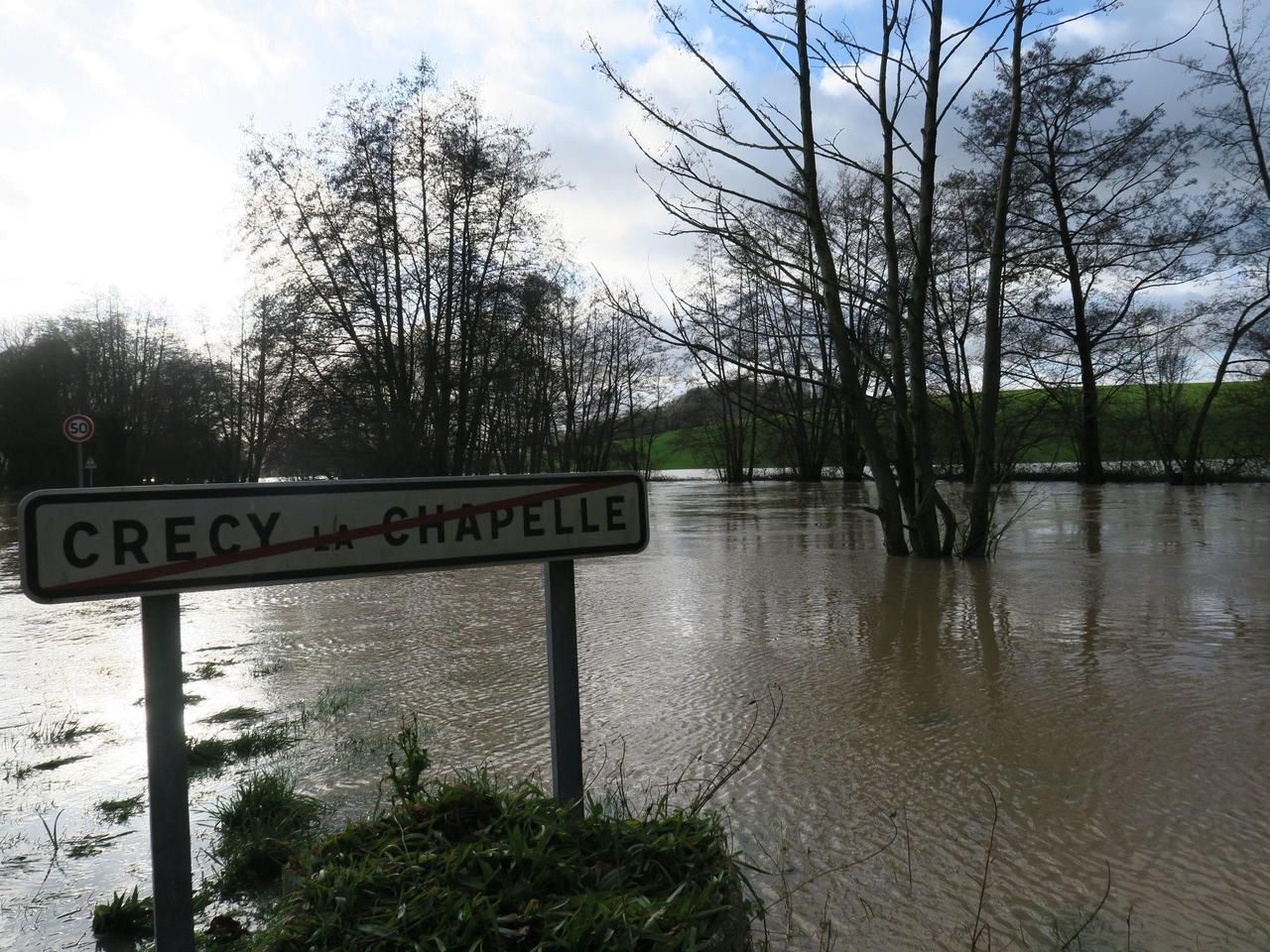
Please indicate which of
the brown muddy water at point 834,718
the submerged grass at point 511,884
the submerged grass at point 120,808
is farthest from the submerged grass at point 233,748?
the submerged grass at point 511,884

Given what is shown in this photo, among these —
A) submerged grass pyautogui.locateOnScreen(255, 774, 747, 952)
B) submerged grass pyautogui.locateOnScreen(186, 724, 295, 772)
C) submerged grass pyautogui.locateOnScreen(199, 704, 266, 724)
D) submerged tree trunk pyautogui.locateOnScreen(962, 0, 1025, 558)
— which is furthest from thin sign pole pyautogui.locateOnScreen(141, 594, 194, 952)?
submerged tree trunk pyautogui.locateOnScreen(962, 0, 1025, 558)

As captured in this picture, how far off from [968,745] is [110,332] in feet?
166

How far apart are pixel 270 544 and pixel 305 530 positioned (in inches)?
2.6

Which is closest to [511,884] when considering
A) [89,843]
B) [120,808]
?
[89,843]

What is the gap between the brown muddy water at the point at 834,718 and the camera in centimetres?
244

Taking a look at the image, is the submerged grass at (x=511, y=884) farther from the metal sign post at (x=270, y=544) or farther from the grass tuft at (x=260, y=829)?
the grass tuft at (x=260, y=829)

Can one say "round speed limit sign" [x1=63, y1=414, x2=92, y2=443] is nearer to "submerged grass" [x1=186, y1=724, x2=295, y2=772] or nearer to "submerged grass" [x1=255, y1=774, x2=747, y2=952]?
"submerged grass" [x1=186, y1=724, x2=295, y2=772]

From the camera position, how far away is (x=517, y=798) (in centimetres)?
198

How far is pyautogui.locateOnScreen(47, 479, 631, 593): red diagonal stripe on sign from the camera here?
151 centimetres

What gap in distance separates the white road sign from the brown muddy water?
1.12 metres

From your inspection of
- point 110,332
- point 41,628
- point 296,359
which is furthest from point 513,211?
point 110,332

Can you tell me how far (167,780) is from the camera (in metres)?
1.54

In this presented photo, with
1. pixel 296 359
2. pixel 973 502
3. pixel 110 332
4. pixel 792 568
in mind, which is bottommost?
pixel 792 568

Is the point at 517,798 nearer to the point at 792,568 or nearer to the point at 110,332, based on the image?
the point at 792,568
